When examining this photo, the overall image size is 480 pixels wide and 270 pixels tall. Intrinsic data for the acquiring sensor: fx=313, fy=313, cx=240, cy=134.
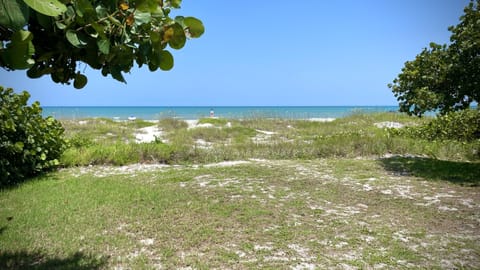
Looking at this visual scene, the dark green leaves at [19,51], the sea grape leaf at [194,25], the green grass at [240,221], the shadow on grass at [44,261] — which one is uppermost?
the sea grape leaf at [194,25]

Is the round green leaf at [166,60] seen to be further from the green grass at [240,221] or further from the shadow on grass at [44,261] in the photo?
the shadow on grass at [44,261]

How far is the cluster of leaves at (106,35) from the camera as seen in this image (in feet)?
4.03

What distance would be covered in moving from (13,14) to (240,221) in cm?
347

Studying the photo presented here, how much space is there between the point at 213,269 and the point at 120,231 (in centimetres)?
146

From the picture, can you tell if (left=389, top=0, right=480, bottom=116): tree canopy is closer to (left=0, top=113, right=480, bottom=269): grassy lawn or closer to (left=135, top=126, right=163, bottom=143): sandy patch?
(left=0, top=113, right=480, bottom=269): grassy lawn

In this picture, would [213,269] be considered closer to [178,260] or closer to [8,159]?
[178,260]

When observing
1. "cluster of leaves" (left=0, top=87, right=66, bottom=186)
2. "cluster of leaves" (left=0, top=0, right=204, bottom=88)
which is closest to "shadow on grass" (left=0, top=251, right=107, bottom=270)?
"cluster of leaves" (left=0, top=0, right=204, bottom=88)

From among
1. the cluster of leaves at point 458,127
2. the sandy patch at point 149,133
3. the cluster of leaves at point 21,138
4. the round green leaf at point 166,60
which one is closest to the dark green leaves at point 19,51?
the round green leaf at point 166,60

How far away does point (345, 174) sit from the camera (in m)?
6.64

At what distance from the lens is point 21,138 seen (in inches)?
233

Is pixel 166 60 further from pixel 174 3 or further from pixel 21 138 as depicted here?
pixel 21 138

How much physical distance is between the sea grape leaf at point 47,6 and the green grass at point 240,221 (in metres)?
2.52

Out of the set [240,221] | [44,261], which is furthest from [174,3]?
[240,221]

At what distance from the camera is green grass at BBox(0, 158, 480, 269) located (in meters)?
3.08
